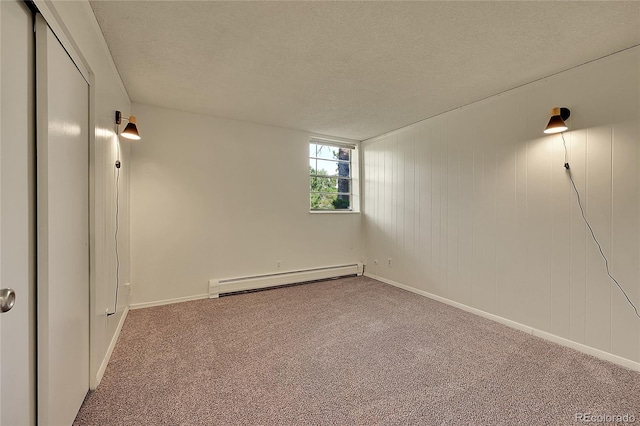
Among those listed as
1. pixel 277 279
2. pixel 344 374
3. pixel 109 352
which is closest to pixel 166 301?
pixel 109 352

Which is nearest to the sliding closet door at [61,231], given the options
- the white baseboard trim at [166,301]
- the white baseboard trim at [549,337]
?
the white baseboard trim at [166,301]

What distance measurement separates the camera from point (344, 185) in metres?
4.99

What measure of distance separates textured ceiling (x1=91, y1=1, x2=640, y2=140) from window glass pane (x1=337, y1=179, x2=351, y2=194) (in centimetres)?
192

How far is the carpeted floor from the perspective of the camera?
5.08 feet

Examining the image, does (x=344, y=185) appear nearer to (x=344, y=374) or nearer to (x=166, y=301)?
(x=166, y=301)

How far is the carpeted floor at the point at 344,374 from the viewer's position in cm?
155

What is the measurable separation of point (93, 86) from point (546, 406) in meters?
3.49

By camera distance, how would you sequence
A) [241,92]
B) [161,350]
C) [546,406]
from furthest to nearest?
[241,92], [161,350], [546,406]

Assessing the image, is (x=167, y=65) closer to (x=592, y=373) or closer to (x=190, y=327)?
(x=190, y=327)

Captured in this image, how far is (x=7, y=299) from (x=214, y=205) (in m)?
2.82

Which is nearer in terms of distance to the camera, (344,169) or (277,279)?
(277,279)

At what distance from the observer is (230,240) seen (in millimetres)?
3812

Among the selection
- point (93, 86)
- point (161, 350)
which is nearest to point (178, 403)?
point (161, 350)

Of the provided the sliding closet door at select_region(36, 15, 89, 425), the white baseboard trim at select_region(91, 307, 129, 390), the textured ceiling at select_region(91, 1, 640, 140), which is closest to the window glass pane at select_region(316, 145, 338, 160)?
the textured ceiling at select_region(91, 1, 640, 140)
